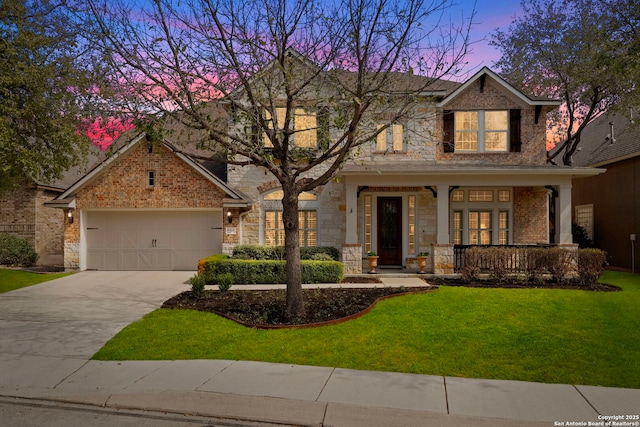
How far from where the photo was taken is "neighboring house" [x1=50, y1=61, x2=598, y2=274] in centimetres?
1655

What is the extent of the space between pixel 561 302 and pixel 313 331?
19.4ft

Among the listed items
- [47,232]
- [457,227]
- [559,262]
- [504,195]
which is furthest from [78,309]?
[504,195]

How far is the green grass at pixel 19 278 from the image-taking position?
14000mm

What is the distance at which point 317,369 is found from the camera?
20.8 ft

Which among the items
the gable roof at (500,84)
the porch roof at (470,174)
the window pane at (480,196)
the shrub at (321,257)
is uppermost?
the gable roof at (500,84)

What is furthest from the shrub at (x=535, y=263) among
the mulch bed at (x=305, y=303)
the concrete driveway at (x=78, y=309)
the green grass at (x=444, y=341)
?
the concrete driveway at (x=78, y=309)

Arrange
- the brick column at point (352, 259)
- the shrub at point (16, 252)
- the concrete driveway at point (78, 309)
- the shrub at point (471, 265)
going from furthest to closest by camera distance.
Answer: the shrub at point (16, 252), the brick column at point (352, 259), the shrub at point (471, 265), the concrete driveway at point (78, 309)

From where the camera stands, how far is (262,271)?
14.0m

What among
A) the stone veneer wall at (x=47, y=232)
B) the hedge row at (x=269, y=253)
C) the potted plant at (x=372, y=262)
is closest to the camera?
the potted plant at (x=372, y=262)

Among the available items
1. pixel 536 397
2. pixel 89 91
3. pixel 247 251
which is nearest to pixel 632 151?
pixel 247 251

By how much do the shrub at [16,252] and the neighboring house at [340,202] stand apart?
311 cm

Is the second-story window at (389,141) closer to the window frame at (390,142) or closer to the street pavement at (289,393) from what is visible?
the window frame at (390,142)

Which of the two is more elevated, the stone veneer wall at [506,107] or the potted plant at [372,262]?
the stone veneer wall at [506,107]

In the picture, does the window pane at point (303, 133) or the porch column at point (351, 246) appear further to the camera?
the window pane at point (303, 133)
